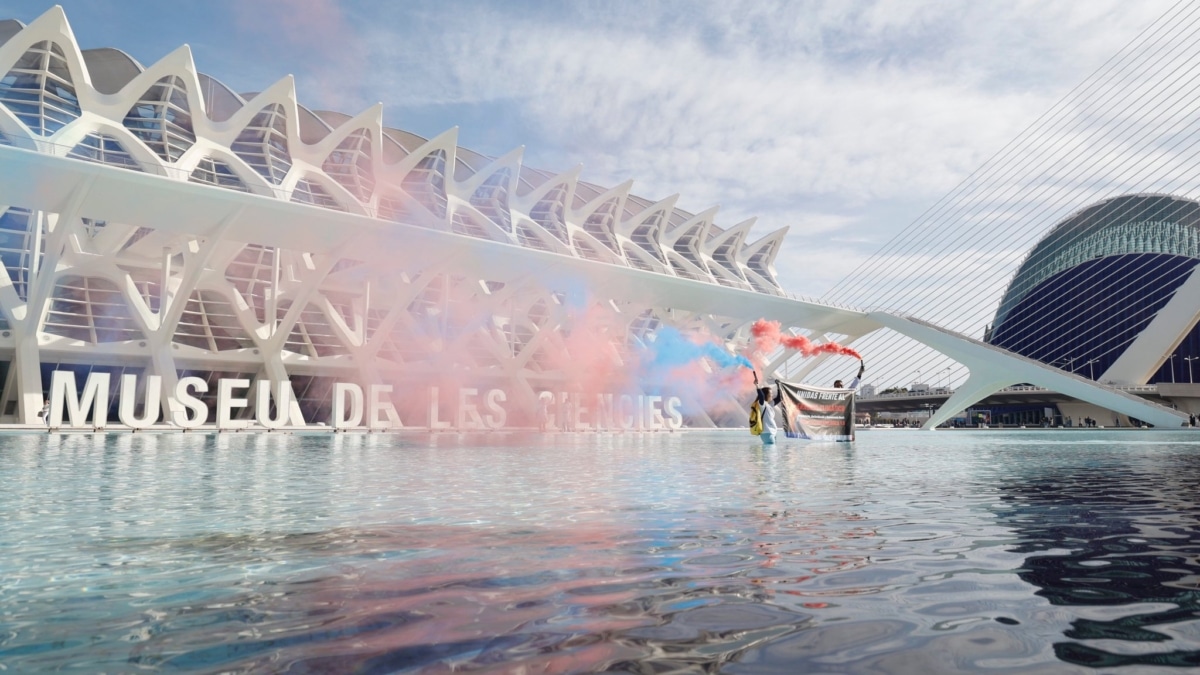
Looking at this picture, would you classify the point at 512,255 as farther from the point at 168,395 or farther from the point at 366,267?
the point at 168,395

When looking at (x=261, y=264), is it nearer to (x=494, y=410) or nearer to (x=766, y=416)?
(x=494, y=410)

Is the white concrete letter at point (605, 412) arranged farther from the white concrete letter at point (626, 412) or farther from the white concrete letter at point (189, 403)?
the white concrete letter at point (189, 403)

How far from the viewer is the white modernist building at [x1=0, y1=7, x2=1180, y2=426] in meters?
29.0

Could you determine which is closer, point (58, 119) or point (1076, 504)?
point (1076, 504)

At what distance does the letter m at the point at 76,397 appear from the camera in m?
25.2

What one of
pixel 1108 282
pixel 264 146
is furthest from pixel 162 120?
pixel 1108 282

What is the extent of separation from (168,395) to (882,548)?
102ft

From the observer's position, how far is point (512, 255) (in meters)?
34.9

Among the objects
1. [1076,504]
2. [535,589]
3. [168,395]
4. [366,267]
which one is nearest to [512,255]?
[366,267]

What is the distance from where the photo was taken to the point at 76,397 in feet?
84.7

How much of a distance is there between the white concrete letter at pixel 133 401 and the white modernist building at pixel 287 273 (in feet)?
0.85

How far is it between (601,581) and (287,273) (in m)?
41.6

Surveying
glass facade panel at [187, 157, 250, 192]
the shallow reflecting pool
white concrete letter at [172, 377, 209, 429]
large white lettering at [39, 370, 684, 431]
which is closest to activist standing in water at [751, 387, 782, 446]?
the shallow reflecting pool

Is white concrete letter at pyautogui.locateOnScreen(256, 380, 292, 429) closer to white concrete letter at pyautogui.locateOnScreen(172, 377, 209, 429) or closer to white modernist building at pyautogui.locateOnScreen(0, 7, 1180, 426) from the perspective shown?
white modernist building at pyautogui.locateOnScreen(0, 7, 1180, 426)
